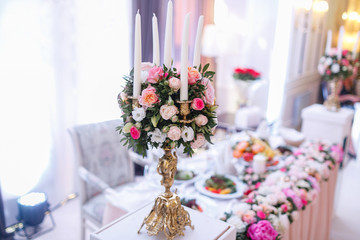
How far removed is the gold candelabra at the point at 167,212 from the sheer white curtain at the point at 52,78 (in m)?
1.37

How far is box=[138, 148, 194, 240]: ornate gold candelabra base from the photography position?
3.07 feet

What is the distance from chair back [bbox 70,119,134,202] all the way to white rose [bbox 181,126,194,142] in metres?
1.24

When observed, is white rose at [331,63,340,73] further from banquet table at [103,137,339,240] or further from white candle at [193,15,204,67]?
white candle at [193,15,204,67]

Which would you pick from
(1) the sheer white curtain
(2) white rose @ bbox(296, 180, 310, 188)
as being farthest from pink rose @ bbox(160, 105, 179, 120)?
(1) the sheer white curtain

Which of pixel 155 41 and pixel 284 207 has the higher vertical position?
pixel 155 41

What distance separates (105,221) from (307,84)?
5.02 meters

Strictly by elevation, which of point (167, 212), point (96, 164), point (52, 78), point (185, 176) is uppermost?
point (52, 78)

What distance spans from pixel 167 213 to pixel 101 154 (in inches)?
55.8

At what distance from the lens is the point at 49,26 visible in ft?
8.35

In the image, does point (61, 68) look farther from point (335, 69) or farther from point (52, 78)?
point (335, 69)

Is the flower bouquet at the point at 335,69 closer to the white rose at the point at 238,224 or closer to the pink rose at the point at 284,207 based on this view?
the pink rose at the point at 284,207

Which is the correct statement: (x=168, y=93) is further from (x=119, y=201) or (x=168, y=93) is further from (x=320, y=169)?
(x=320, y=169)

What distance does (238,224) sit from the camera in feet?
4.01

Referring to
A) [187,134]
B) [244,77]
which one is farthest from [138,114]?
[244,77]
